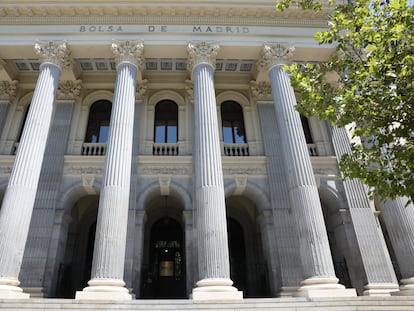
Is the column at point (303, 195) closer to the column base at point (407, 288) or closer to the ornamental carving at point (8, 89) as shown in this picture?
the column base at point (407, 288)

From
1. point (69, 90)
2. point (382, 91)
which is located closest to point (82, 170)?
point (69, 90)

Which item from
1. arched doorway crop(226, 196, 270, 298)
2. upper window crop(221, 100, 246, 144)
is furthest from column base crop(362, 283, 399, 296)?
upper window crop(221, 100, 246, 144)

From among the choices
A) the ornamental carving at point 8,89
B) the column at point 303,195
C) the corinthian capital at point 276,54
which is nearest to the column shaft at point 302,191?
the column at point 303,195

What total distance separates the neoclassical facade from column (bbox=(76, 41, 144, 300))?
0.06m

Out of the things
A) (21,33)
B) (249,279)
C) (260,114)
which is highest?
(21,33)

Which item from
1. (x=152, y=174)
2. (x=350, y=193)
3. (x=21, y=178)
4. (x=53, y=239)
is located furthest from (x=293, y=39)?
(x=53, y=239)

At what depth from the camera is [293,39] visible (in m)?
14.9

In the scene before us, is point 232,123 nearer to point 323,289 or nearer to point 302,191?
point 302,191

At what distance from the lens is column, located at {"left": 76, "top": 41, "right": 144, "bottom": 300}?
9.62m

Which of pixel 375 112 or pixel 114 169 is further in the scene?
pixel 114 169

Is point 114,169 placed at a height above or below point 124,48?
below

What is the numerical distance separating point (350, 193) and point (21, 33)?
16.7 m

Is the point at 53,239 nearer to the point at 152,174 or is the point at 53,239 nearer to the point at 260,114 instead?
the point at 152,174

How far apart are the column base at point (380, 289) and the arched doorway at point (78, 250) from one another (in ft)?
40.8
